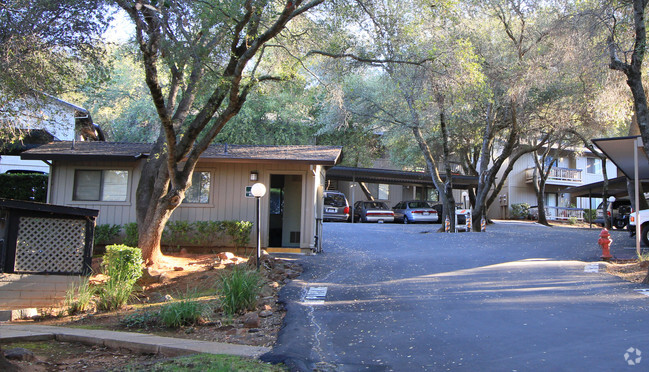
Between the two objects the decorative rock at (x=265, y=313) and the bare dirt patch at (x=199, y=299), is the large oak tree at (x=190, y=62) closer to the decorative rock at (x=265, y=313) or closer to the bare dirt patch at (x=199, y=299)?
the bare dirt patch at (x=199, y=299)

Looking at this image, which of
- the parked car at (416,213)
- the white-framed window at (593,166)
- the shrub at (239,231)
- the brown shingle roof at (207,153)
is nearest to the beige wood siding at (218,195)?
the brown shingle roof at (207,153)

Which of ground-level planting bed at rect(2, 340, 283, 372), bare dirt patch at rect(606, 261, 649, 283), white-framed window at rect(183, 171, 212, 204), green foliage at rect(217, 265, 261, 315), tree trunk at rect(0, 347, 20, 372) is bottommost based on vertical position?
ground-level planting bed at rect(2, 340, 283, 372)

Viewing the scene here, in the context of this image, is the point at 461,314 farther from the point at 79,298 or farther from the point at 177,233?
the point at 177,233

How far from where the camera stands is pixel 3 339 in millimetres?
6449

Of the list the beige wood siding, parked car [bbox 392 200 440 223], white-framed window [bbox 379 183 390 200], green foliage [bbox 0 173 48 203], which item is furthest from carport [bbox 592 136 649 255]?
white-framed window [bbox 379 183 390 200]

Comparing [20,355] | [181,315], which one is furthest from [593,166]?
[20,355]

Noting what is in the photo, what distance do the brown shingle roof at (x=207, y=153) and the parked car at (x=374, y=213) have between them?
13494mm

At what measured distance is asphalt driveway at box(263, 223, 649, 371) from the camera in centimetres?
526

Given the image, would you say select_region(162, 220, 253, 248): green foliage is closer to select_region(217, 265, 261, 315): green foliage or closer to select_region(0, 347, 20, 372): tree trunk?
select_region(217, 265, 261, 315): green foliage

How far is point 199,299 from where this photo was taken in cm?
861

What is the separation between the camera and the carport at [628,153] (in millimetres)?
11852

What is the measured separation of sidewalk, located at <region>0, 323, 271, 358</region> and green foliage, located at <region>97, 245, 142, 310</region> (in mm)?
1643

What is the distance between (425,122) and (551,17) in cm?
670

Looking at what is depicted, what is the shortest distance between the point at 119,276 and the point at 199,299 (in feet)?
6.38
